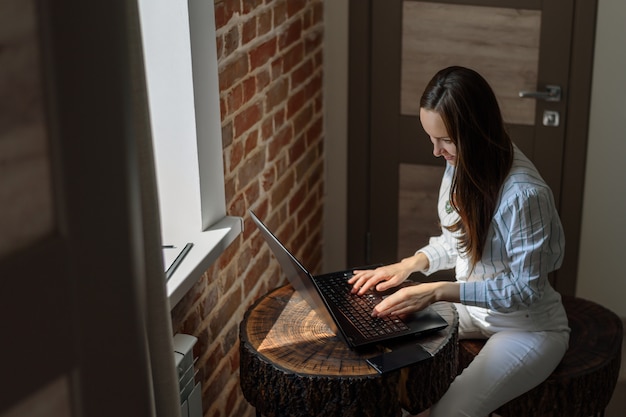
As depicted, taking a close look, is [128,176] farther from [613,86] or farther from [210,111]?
[613,86]

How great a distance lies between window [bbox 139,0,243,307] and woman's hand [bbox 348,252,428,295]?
37cm

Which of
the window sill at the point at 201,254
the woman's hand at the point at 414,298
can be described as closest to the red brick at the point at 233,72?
the window sill at the point at 201,254

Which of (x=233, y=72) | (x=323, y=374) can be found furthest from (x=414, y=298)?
(x=233, y=72)

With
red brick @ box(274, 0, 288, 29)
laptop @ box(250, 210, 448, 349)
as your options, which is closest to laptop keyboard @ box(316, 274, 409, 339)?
laptop @ box(250, 210, 448, 349)

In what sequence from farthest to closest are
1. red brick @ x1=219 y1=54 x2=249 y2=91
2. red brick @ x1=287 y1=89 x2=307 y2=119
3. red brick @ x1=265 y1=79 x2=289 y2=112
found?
red brick @ x1=287 y1=89 x2=307 y2=119
red brick @ x1=265 y1=79 x2=289 y2=112
red brick @ x1=219 y1=54 x2=249 y2=91

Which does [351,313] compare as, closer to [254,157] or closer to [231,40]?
[254,157]

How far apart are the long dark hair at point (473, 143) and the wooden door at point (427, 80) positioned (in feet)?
3.96

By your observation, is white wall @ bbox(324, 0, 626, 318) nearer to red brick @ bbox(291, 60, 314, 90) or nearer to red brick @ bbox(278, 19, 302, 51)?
red brick @ bbox(291, 60, 314, 90)

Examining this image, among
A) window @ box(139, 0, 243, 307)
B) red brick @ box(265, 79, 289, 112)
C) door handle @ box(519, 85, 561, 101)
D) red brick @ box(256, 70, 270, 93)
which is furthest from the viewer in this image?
door handle @ box(519, 85, 561, 101)

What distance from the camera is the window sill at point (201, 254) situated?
6.85 feet

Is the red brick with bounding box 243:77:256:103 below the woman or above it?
above

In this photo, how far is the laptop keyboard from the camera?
2242 mm

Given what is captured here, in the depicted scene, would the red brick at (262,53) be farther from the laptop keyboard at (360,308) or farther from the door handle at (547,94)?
the door handle at (547,94)

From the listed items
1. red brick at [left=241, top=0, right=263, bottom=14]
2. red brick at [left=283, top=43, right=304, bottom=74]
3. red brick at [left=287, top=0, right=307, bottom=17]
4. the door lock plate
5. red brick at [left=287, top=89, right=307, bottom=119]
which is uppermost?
red brick at [left=241, top=0, right=263, bottom=14]
